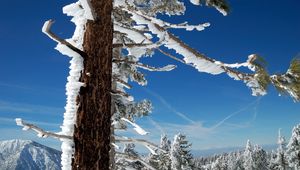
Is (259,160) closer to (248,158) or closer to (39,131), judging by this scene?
(248,158)

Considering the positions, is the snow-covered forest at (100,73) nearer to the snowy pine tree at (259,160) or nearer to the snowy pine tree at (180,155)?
the snowy pine tree at (180,155)

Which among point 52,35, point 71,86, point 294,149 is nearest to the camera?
point 52,35

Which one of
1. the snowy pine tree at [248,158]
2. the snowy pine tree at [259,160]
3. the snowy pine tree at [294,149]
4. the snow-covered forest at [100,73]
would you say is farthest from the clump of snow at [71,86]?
the snowy pine tree at [259,160]

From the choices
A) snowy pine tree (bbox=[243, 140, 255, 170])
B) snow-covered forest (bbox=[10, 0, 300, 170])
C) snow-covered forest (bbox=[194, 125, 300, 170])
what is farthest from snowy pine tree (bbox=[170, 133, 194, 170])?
snowy pine tree (bbox=[243, 140, 255, 170])

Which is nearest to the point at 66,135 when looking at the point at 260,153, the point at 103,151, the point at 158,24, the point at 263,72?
the point at 103,151

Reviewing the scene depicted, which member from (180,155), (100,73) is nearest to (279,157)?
(180,155)

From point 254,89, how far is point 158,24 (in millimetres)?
1627

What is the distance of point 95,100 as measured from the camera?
173 inches

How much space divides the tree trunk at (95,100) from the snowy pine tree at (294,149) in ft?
176

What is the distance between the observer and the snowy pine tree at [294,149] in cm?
5388

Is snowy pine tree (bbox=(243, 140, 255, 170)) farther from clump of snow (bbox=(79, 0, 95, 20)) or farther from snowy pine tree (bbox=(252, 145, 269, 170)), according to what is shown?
clump of snow (bbox=(79, 0, 95, 20))

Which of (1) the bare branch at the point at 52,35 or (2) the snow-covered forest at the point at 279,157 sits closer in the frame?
(1) the bare branch at the point at 52,35

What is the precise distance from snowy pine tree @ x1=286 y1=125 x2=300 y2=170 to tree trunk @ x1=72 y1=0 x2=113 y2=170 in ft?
176

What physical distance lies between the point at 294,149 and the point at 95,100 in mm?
54899
